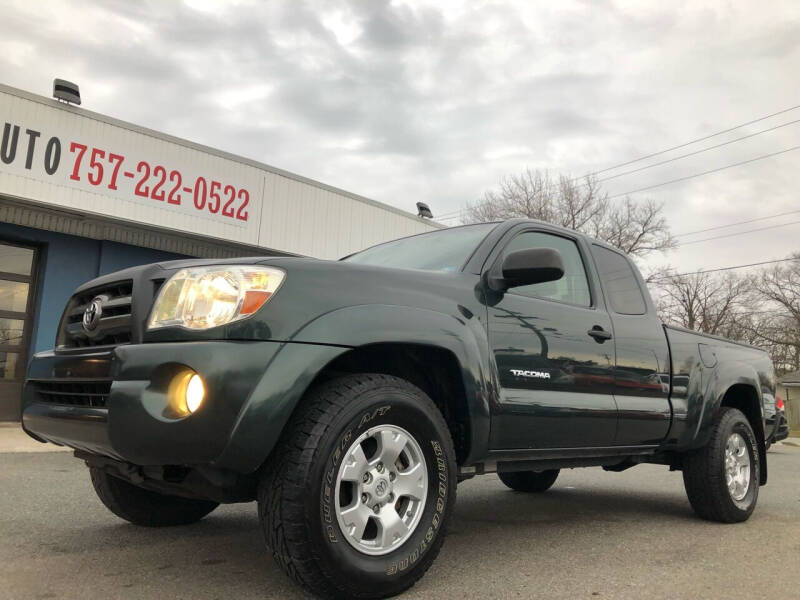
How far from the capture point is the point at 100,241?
1152cm

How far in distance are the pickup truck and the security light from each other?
8213mm

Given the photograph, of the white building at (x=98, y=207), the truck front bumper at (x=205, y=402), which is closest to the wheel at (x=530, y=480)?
the truck front bumper at (x=205, y=402)

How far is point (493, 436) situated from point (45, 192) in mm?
8858

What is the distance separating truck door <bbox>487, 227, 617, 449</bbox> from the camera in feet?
10.8

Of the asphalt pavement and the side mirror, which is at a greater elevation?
the side mirror

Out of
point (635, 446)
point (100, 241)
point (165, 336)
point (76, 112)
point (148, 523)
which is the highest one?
point (76, 112)

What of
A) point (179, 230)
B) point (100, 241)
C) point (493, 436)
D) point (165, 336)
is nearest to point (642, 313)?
point (493, 436)

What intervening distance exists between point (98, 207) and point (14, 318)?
98.2 inches

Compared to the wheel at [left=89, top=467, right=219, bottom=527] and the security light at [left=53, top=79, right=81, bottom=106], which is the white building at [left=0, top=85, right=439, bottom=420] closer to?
the security light at [left=53, top=79, right=81, bottom=106]

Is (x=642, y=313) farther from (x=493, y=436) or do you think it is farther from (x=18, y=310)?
(x=18, y=310)

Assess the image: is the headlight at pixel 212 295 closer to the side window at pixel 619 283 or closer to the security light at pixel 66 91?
the side window at pixel 619 283

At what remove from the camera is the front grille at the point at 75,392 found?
260cm

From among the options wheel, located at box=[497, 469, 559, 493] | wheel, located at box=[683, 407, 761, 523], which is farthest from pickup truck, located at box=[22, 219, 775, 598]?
wheel, located at box=[497, 469, 559, 493]

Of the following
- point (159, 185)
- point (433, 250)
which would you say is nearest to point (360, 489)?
point (433, 250)
